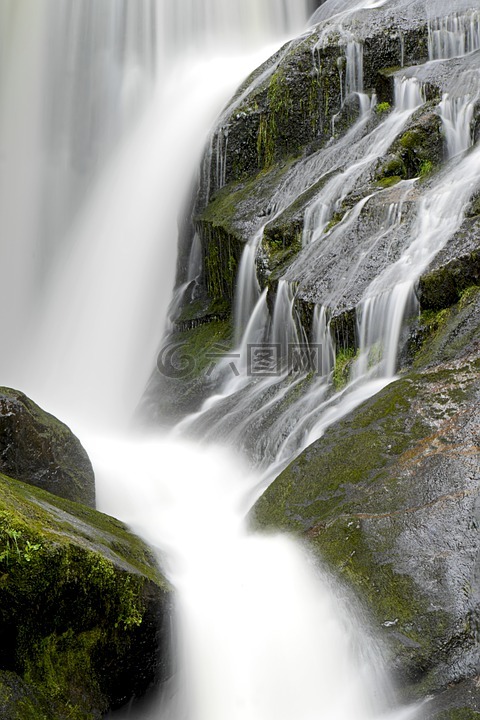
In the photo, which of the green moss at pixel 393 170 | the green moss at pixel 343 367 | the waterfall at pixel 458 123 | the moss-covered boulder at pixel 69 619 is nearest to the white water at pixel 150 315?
the moss-covered boulder at pixel 69 619

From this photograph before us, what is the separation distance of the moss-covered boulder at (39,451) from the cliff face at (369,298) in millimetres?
1662

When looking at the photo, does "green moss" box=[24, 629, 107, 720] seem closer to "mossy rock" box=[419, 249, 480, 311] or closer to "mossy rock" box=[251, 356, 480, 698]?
"mossy rock" box=[251, 356, 480, 698]

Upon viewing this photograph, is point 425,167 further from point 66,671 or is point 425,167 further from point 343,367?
point 66,671

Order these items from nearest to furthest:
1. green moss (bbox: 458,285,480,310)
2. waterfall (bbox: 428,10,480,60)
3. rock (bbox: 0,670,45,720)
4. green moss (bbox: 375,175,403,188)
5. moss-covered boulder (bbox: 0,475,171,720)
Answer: rock (bbox: 0,670,45,720) → moss-covered boulder (bbox: 0,475,171,720) → green moss (bbox: 458,285,480,310) → green moss (bbox: 375,175,403,188) → waterfall (bbox: 428,10,480,60)

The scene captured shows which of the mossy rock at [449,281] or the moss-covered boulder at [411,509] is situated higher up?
the mossy rock at [449,281]

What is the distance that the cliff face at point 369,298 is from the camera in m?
4.17

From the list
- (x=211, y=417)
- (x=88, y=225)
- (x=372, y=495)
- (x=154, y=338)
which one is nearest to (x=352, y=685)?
(x=372, y=495)

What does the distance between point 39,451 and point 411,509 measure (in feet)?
9.46

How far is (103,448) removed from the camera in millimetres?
8062

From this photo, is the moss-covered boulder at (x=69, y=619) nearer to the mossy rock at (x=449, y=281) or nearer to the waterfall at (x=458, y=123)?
the mossy rock at (x=449, y=281)

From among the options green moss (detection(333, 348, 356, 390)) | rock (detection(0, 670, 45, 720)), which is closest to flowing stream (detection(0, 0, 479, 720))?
green moss (detection(333, 348, 356, 390))

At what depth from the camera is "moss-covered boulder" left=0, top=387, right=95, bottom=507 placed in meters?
5.10

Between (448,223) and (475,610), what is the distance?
5.23m

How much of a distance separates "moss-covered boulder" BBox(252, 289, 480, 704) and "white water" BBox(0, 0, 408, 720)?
234mm
